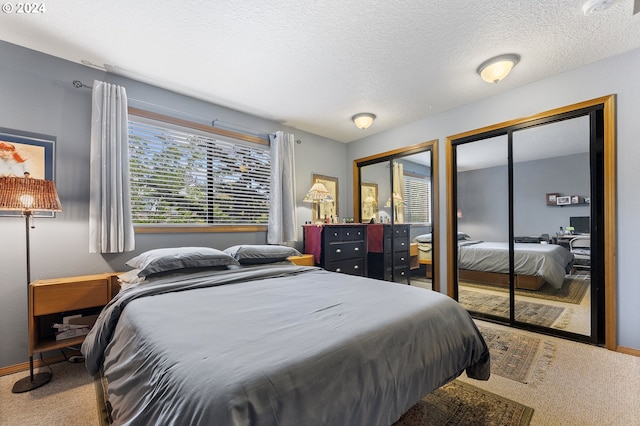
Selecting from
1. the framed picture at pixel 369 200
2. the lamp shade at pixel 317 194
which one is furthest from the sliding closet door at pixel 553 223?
the lamp shade at pixel 317 194

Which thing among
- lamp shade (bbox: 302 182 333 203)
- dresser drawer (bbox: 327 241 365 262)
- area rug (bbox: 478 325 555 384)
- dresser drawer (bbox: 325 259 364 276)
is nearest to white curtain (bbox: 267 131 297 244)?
lamp shade (bbox: 302 182 333 203)

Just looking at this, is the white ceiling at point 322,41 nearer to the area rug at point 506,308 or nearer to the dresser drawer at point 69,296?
the dresser drawer at point 69,296

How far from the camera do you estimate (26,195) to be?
78.6 inches

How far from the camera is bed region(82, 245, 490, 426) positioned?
89 cm

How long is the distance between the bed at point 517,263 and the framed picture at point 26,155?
4468mm

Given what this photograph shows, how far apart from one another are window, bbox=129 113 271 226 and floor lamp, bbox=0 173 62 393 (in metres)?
0.77

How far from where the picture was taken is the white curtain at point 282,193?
378 centimetres

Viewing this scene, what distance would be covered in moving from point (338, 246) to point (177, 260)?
83.7 inches

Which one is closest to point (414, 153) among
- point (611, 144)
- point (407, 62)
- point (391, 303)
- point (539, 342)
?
point (407, 62)

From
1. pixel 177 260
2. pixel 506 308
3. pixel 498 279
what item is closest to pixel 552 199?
pixel 498 279

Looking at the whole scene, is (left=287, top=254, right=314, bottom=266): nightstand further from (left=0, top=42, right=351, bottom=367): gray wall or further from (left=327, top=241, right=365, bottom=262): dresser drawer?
Answer: (left=0, top=42, right=351, bottom=367): gray wall

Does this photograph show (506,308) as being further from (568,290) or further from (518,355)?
(518,355)

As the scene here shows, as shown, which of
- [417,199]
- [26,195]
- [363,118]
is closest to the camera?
[26,195]

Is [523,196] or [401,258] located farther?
[401,258]
